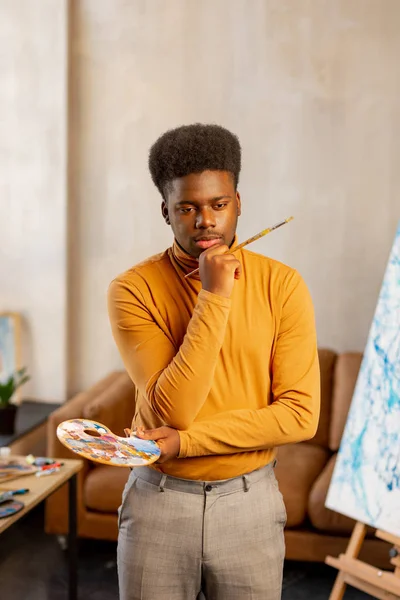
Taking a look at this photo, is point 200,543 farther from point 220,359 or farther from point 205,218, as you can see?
point 205,218

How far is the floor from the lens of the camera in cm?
280

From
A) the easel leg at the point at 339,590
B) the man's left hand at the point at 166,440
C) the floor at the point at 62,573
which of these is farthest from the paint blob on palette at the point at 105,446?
the floor at the point at 62,573

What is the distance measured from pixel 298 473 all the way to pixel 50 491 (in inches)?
43.9

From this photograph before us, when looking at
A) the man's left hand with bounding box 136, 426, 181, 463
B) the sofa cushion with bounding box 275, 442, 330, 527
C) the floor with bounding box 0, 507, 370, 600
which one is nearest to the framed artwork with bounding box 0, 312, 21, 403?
the floor with bounding box 0, 507, 370, 600

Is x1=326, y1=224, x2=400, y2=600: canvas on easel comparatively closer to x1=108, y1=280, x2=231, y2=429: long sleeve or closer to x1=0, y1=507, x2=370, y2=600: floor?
x1=0, y1=507, x2=370, y2=600: floor

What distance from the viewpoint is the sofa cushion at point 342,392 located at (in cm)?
323

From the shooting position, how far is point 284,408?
4.43 feet

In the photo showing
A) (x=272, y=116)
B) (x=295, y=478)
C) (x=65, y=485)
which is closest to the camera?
(x=295, y=478)

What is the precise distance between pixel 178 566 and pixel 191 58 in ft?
9.41

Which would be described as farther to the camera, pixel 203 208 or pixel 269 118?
pixel 269 118

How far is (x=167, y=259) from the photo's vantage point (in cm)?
145

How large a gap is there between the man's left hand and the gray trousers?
0.28ft

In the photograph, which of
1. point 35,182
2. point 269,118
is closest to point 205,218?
point 269,118

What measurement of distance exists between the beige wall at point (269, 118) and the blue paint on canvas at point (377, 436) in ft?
3.92
